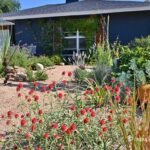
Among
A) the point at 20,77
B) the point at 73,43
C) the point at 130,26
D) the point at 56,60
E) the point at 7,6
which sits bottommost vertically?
the point at 20,77

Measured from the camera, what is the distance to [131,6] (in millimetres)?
19031

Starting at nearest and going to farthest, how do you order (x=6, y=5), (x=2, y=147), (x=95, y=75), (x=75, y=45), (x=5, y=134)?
(x=2, y=147), (x=5, y=134), (x=95, y=75), (x=75, y=45), (x=6, y=5)

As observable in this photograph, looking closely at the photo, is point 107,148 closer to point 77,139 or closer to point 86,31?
point 77,139

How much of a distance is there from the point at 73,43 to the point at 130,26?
10.2 feet

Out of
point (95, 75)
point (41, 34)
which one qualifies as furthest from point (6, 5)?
point (95, 75)

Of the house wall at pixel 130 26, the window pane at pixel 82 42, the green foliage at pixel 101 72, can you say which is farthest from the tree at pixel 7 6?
the green foliage at pixel 101 72

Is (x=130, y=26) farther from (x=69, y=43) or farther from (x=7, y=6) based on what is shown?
(x=7, y=6)

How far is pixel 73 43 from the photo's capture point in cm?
2038

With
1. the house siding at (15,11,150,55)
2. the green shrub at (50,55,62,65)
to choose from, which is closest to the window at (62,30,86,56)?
the house siding at (15,11,150,55)

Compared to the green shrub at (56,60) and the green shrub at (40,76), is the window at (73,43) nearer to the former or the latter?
the green shrub at (56,60)

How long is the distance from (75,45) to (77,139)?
16266 mm

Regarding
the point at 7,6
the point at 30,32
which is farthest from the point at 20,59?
the point at 7,6

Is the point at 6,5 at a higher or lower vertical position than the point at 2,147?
higher

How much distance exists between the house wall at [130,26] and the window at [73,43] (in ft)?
5.17
